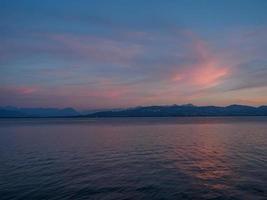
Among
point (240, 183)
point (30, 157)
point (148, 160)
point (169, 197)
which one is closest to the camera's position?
point (169, 197)

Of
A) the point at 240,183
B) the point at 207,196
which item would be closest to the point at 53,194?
the point at 207,196

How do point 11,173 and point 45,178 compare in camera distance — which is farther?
A: point 11,173

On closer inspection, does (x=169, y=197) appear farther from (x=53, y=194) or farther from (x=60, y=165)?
(x=60, y=165)

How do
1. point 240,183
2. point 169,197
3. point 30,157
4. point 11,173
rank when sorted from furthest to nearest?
point 30,157
point 11,173
point 240,183
point 169,197

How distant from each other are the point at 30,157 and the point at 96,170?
16258 millimetres

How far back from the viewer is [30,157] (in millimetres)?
44344

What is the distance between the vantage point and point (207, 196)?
23250 millimetres

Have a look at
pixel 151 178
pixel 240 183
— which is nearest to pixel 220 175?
pixel 240 183

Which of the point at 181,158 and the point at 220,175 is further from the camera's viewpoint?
the point at 181,158

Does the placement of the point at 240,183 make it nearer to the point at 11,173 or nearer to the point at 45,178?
the point at 45,178

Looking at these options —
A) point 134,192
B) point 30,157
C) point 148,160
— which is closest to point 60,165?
point 30,157

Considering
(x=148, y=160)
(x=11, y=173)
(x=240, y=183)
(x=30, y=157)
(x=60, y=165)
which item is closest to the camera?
(x=240, y=183)

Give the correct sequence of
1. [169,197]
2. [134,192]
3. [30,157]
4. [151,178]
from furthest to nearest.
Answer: [30,157] → [151,178] → [134,192] → [169,197]

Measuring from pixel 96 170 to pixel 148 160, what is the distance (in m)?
9.67
